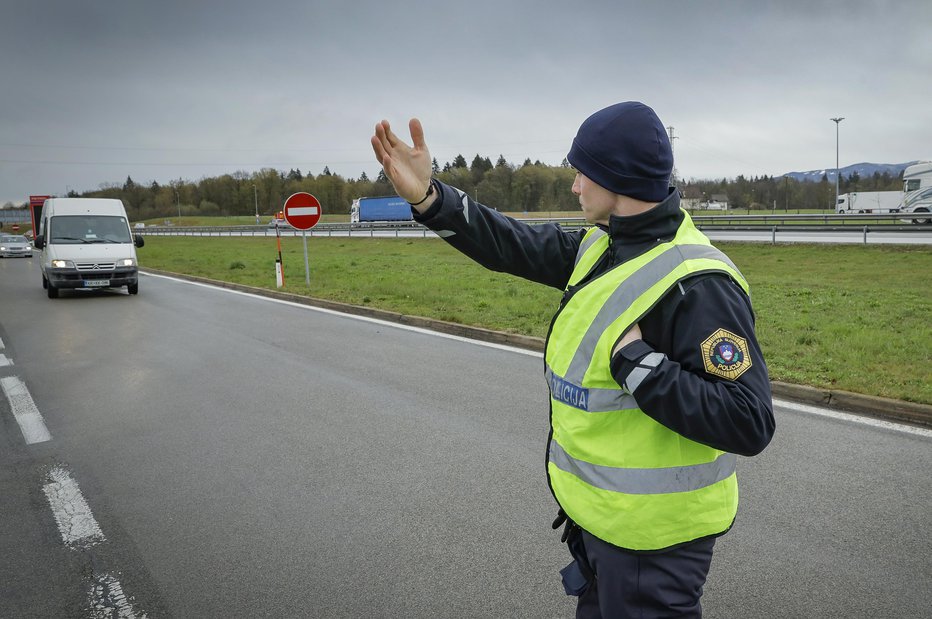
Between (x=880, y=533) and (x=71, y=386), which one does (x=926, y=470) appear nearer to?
(x=880, y=533)

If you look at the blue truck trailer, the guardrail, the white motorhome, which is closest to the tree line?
the blue truck trailer

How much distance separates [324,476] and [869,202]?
56488 mm

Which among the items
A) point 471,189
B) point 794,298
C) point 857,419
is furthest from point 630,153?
point 471,189

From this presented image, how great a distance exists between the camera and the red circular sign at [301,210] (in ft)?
50.3

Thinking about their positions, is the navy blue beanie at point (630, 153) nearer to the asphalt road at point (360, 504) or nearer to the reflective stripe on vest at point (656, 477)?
the reflective stripe on vest at point (656, 477)

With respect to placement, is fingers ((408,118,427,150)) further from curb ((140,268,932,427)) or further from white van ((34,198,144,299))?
white van ((34,198,144,299))

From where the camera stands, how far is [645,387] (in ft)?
4.95

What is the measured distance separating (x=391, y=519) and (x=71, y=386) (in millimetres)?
5096

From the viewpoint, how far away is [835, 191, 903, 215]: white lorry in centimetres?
4828

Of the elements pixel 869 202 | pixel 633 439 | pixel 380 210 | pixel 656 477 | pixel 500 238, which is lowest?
pixel 656 477

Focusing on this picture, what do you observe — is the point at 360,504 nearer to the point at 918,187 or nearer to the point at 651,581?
the point at 651,581

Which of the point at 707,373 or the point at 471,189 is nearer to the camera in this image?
the point at 707,373

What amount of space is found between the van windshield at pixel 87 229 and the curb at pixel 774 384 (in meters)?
2.91

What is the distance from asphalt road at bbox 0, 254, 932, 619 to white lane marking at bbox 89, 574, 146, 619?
0.01 m
